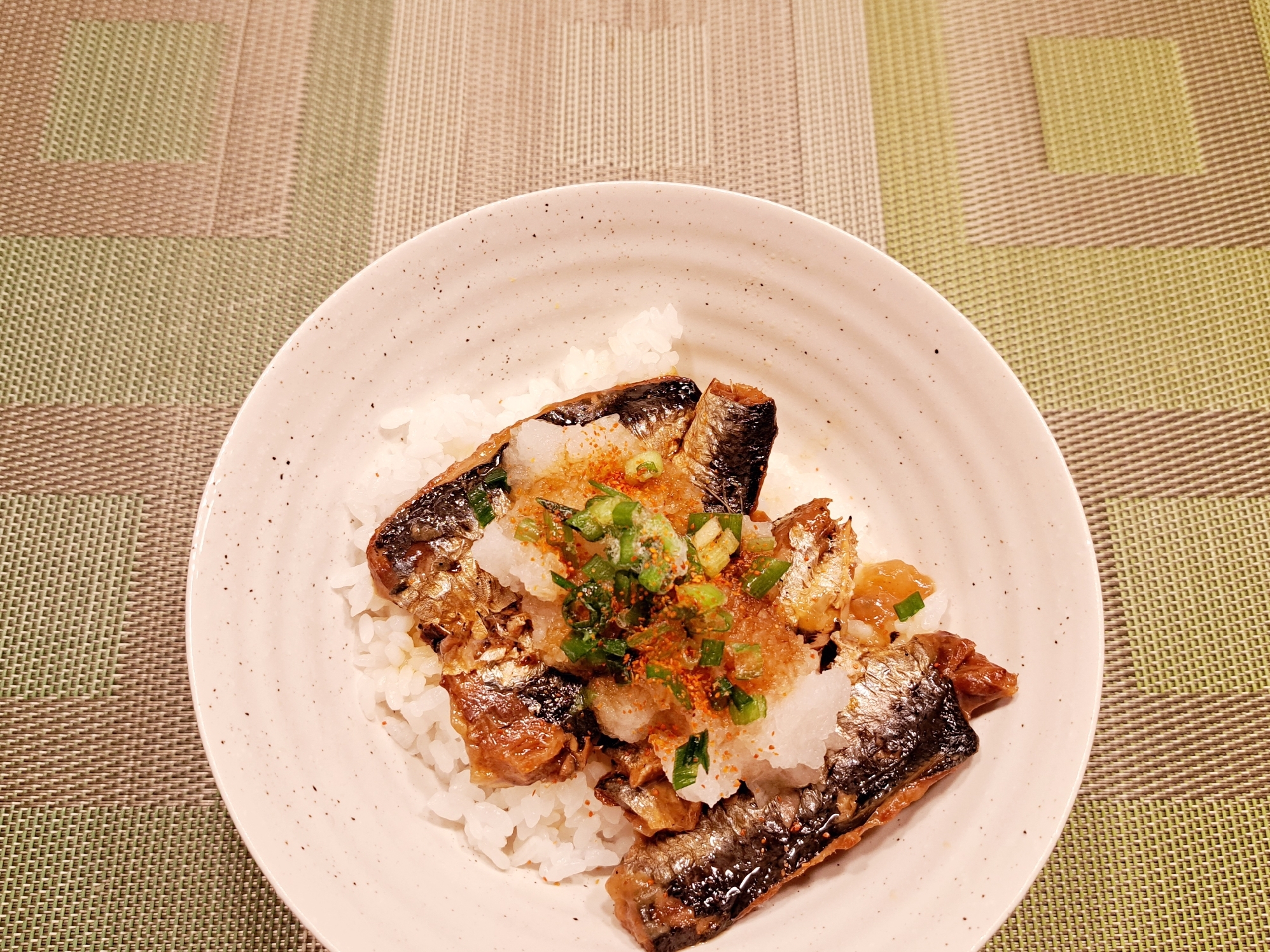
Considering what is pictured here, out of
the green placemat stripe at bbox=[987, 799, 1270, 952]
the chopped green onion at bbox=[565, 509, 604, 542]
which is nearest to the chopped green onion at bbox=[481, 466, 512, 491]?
the chopped green onion at bbox=[565, 509, 604, 542]

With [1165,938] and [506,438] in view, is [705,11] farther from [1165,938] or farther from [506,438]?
[1165,938]

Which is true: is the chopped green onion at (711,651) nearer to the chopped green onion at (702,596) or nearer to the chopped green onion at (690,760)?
the chopped green onion at (702,596)

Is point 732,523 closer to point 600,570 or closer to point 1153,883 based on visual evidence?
point 600,570

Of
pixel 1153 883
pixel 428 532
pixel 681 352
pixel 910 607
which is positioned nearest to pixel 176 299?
pixel 428 532

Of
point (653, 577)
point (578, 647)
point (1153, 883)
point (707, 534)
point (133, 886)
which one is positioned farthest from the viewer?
point (1153, 883)

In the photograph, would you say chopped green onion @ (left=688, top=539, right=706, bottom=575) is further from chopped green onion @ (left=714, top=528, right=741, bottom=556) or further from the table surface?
the table surface

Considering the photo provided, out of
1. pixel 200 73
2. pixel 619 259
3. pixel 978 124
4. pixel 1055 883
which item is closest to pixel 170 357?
pixel 200 73

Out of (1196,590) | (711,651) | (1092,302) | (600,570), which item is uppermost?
(1092,302)
